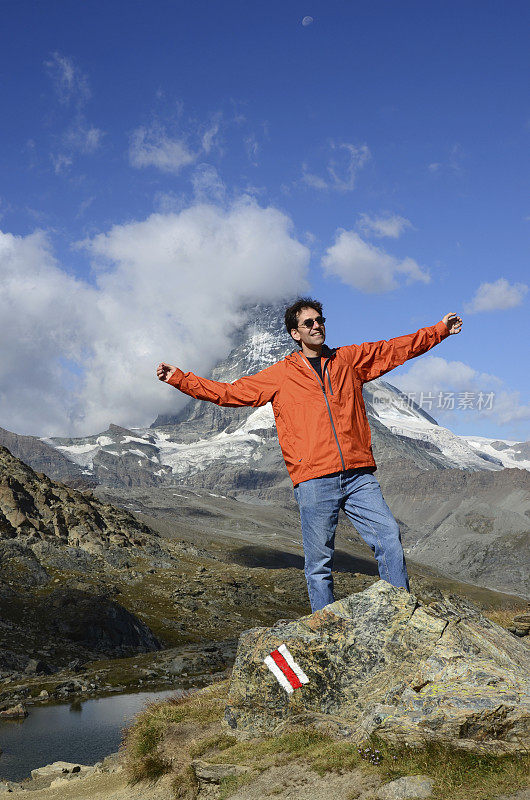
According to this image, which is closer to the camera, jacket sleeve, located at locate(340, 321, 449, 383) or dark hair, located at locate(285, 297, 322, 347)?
jacket sleeve, located at locate(340, 321, 449, 383)

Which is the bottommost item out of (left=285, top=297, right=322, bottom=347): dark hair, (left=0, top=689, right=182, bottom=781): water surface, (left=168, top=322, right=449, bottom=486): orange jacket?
(left=0, top=689, right=182, bottom=781): water surface

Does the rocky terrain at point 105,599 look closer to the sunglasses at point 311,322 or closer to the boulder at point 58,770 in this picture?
the sunglasses at point 311,322

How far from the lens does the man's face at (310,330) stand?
369 inches

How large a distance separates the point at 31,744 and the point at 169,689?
15505 mm

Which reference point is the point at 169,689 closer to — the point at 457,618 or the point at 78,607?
the point at 78,607

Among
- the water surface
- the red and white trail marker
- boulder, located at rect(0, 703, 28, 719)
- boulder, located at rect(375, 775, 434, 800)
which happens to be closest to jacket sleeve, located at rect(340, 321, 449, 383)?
the red and white trail marker

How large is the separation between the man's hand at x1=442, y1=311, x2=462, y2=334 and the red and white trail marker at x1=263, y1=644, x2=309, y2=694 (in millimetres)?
5750

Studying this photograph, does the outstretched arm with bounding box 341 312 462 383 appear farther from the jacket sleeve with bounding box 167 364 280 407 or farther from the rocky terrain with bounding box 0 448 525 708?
the rocky terrain with bounding box 0 448 525 708

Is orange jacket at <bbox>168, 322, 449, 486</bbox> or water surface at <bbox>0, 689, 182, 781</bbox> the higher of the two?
orange jacket at <bbox>168, 322, 449, 486</bbox>

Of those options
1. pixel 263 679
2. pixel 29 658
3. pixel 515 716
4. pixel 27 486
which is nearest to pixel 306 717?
pixel 263 679

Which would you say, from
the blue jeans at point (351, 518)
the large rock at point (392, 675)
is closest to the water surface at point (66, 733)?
the large rock at point (392, 675)

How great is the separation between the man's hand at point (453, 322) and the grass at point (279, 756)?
579cm

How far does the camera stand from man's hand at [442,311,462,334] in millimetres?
9148

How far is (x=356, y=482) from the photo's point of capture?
8.77m
